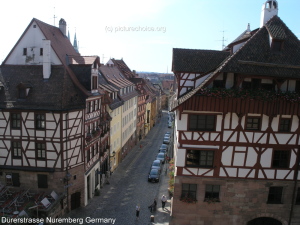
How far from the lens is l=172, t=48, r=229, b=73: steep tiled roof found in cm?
1952

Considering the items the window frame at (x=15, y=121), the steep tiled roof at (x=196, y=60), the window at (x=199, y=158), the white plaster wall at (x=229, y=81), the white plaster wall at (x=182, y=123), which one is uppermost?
the steep tiled roof at (x=196, y=60)

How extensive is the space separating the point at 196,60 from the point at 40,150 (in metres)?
14.6

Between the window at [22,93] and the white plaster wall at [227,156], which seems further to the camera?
the window at [22,93]

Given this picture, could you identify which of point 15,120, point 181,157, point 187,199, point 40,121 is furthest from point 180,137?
point 15,120

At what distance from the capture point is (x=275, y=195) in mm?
19312

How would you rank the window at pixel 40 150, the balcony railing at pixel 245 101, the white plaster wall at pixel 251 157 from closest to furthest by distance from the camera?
the balcony railing at pixel 245 101 → the white plaster wall at pixel 251 157 → the window at pixel 40 150

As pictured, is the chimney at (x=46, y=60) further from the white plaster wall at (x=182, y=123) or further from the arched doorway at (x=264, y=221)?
the arched doorway at (x=264, y=221)

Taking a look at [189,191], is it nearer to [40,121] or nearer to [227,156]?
[227,156]

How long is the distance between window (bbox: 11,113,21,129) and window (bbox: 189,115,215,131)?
558 inches

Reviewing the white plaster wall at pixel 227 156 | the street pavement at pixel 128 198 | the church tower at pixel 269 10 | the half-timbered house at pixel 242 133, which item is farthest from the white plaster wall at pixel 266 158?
the street pavement at pixel 128 198

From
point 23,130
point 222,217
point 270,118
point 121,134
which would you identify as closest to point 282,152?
point 270,118

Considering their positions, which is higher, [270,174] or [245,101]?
[245,101]

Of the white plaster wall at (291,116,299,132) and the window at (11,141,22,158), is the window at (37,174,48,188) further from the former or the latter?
the white plaster wall at (291,116,299,132)

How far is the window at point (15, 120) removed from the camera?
2255 centimetres
